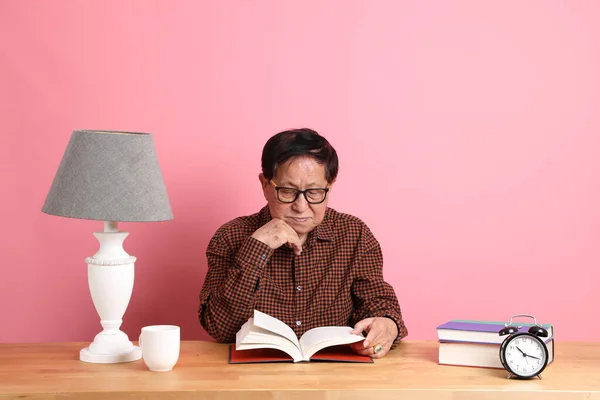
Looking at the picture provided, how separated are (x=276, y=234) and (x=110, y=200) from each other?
494 millimetres

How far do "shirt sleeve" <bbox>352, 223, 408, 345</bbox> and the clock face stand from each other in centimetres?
43

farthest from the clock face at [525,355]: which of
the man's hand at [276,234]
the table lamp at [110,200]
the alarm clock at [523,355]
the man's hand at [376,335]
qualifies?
the table lamp at [110,200]

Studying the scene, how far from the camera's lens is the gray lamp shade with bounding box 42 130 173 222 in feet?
6.04

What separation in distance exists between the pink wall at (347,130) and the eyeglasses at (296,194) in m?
0.52

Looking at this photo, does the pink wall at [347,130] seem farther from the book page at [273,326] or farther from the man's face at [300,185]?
the book page at [273,326]

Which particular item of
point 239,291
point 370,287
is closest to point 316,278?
point 370,287

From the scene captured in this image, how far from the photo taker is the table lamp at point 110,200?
1845 millimetres

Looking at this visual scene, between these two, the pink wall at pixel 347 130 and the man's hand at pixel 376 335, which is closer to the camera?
the man's hand at pixel 376 335

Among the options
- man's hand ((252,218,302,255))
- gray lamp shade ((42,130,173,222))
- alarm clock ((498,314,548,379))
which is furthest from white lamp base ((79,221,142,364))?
alarm clock ((498,314,548,379))

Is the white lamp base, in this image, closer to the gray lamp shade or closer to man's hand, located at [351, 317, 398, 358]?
the gray lamp shade

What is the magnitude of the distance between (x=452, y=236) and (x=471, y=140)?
0.33m

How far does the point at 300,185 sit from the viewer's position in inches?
86.0

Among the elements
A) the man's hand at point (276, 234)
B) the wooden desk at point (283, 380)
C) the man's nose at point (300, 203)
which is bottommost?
the wooden desk at point (283, 380)

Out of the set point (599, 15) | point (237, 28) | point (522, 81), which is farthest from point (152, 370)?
point (599, 15)
